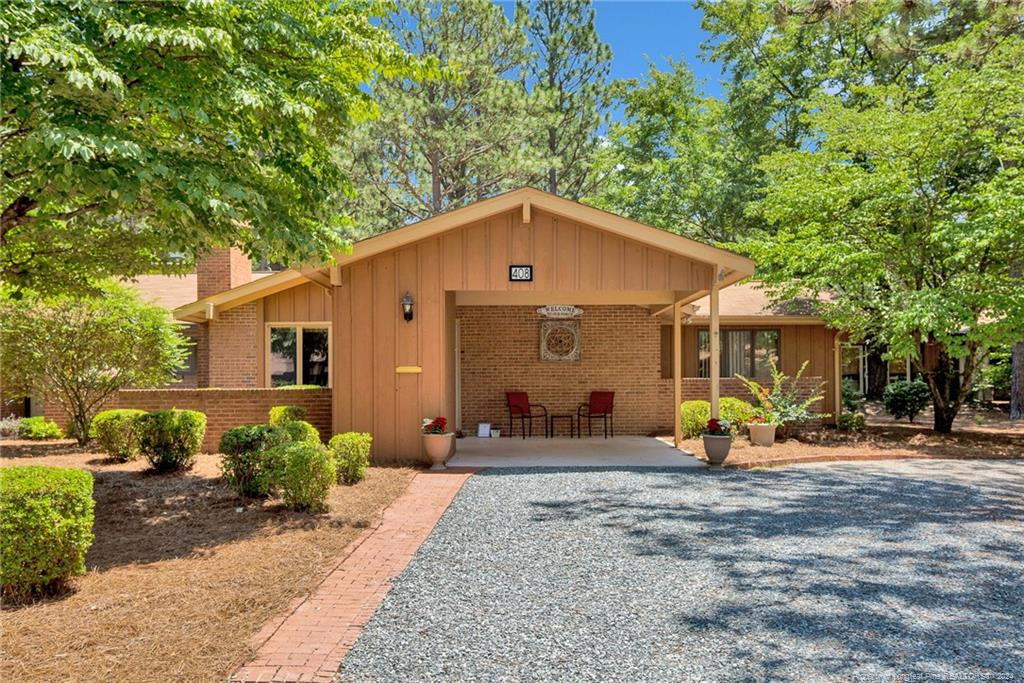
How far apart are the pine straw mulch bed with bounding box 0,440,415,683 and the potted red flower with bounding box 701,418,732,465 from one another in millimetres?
4153

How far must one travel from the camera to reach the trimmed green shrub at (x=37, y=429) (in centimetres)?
1165

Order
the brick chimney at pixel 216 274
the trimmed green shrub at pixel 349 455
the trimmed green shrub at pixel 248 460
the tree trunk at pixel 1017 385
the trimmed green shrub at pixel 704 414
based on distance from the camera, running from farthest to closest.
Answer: the tree trunk at pixel 1017 385 < the brick chimney at pixel 216 274 < the trimmed green shrub at pixel 704 414 < the trimmed green shrub at pixel 349 455 < the trimmed green shrub at pixel 248 460

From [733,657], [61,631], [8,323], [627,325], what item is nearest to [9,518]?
[61,631]

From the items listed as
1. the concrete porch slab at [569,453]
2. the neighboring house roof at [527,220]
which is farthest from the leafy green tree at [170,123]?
the concrete porch slab at [569,453]

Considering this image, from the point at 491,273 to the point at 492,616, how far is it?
598cm

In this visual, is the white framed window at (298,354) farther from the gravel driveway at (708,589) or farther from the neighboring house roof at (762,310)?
the neighboring house roof at (762,310)

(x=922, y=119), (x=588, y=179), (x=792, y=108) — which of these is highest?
(x=792, y=108)

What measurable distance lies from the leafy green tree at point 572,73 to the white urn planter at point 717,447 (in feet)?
50.3

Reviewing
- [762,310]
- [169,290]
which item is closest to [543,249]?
[762,310]

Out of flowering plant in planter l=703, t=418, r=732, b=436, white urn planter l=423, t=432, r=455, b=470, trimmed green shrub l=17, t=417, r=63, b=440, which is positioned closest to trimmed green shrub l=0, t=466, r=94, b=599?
white urn planter l=423, t=432, r=455, b=470

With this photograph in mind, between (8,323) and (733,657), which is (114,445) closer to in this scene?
(8,323)

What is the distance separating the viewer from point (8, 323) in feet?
31.6

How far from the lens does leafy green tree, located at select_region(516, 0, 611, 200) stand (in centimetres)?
2298

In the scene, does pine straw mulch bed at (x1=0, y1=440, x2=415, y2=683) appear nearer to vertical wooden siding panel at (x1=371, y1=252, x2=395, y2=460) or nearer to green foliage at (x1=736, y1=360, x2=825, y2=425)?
vertical wooden siding panel at (x1=371, y1=252, x2=395, y2=460)
